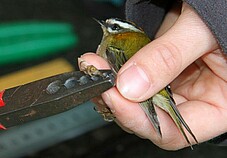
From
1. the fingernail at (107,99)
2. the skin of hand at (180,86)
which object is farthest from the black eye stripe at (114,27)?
the fingernail at (107,99)

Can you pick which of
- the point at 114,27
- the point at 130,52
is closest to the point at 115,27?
the point at 114,27

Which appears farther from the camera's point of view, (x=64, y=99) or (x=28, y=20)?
(x=28, y=20)

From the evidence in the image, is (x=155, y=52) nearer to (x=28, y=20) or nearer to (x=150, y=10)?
(x=150, y=10)

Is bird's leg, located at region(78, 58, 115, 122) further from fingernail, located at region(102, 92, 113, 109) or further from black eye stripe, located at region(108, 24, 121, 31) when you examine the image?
black eye stripe, located at region(108, 24, 121, 31)

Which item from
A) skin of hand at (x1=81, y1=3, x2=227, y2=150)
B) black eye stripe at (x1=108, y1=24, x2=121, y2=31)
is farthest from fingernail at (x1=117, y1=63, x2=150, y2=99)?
black eye stripe at (x1=108, y1=24, x2=121, y2=31)

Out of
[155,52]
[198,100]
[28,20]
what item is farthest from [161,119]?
[28,20]

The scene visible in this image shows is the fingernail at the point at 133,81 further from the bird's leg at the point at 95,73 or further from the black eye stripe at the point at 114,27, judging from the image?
the black eye stripe at the point at 114,27

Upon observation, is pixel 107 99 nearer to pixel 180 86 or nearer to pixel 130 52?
pixel 130 52
